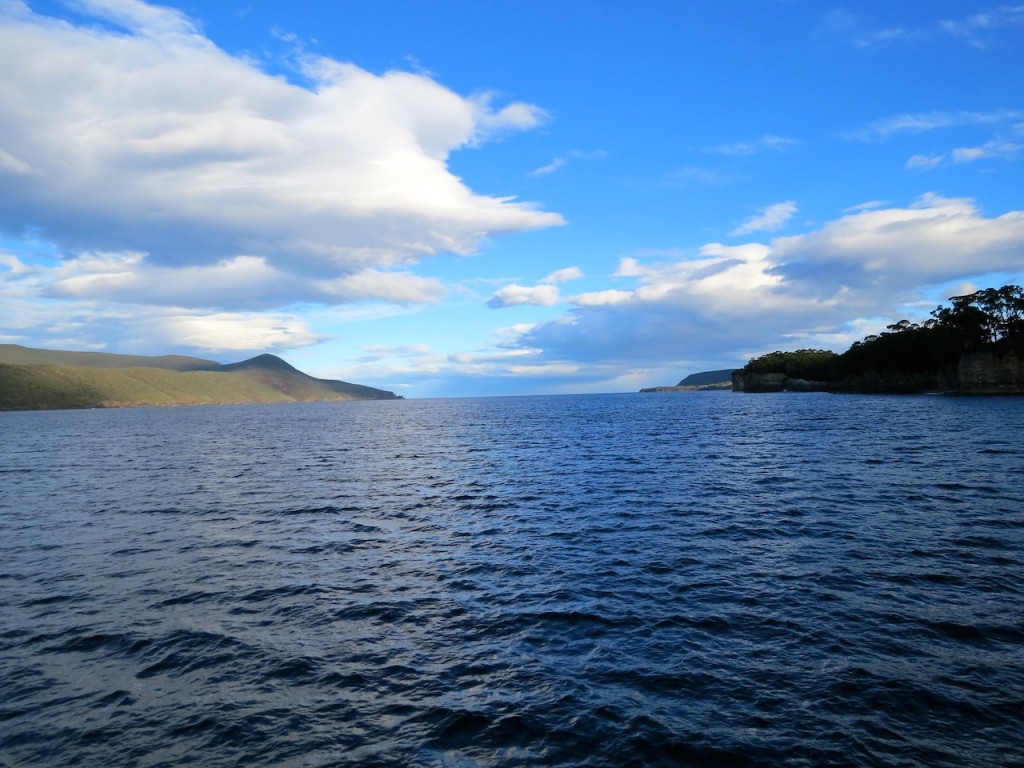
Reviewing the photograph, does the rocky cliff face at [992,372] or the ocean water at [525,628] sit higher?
the rocky cliff face at [992,372]

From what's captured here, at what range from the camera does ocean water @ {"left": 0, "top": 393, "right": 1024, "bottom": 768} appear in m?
13.1

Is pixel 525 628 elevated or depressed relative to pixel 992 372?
depressed

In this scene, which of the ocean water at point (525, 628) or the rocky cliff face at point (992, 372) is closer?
the ocean water at point (525, 628)

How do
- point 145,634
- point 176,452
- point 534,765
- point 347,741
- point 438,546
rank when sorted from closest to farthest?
1. point 534,765
2. point 347,741
3. point 145,634
4. point 438,546
5. point 176,452

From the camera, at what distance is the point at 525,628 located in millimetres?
19109

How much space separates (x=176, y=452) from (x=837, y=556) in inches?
3431

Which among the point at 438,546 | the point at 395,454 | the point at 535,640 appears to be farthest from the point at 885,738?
the point at 395,454

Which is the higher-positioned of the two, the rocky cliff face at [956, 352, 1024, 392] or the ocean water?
the rocky cliff face at [956, 352, 1024, 392]

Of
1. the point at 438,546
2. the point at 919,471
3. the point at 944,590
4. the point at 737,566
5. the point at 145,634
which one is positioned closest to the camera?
the point at 145,634

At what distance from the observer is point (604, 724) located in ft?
44.1

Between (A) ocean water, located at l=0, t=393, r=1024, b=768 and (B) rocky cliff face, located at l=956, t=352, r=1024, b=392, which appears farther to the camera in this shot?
(B) rocky cliff face, located at l=956, t=352, r=1024, b=392

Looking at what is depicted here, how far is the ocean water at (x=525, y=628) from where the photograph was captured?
1309cm

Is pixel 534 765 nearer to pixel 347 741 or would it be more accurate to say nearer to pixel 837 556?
pixel 347 741

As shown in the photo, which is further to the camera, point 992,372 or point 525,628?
point 992,372
